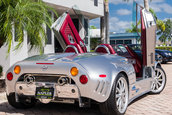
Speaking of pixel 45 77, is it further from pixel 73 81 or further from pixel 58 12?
pixel 58 12

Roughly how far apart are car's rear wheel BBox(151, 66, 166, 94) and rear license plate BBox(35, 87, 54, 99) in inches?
125

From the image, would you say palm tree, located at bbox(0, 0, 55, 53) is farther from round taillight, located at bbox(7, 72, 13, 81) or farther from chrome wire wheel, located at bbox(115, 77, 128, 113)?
chrome wire wheel, located at bbox(115, 77, 128, 113)

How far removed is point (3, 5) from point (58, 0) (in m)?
9.67

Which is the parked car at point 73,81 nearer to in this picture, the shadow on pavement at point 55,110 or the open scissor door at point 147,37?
the shadow on pavement at point 55,110

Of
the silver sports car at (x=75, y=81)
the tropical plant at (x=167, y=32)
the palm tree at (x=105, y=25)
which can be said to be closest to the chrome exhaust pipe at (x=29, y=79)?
the silver sports car at (x=75, y=81)

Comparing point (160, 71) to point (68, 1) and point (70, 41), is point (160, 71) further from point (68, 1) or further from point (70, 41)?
point (68, 1)

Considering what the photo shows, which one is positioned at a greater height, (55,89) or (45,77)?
(45,77)

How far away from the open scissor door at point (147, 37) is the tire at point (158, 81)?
70cm

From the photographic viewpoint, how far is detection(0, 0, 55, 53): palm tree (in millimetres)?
5875

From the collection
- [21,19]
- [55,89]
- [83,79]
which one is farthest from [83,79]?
[21,19]

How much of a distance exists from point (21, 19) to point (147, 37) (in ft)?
9.52

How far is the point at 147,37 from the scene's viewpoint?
5.43 meters

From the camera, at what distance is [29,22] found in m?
5.95

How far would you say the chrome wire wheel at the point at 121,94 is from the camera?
4.29 metres
